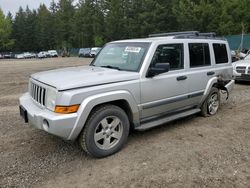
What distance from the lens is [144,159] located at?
427 cm

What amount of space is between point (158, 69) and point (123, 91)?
721 mm

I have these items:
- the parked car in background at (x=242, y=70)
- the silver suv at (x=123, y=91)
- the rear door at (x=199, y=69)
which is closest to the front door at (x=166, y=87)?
the silver suv at (x=123, y=91)

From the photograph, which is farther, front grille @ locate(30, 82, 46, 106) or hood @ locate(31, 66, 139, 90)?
front grille @ locate(30, 82, 46, 106)

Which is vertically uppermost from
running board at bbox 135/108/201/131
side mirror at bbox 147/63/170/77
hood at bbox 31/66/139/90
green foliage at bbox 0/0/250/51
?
green foliage at bbox 0/0/250/51

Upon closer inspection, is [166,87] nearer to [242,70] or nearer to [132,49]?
[132,49]

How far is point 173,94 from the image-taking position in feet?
17.0

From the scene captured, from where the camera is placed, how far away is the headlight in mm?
3949

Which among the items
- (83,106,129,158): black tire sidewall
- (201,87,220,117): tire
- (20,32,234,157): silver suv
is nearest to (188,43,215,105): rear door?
(20,32,234,157): silver suv

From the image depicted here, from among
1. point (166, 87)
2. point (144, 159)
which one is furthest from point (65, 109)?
point (166, 87)

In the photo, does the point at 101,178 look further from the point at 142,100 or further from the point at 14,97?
the point at 14,97

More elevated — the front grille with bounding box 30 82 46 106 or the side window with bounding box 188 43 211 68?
the side window with bounding box 188 43 211 68

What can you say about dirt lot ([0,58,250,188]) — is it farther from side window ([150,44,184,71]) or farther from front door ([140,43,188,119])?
side window ([150,44,184,71])

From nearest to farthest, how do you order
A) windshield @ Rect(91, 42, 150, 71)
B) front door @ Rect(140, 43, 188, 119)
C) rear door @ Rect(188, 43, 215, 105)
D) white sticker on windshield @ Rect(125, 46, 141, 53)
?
front door @ Rect(140, 43, 188, 119)
windshield @ Rect(91, 42, 150, 71)
white sticker on windshield @ Rect(125, 46, 141, 53)
rear door @ Rect(188, 43, 215, 105)

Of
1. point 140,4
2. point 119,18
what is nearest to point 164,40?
point 140,4
